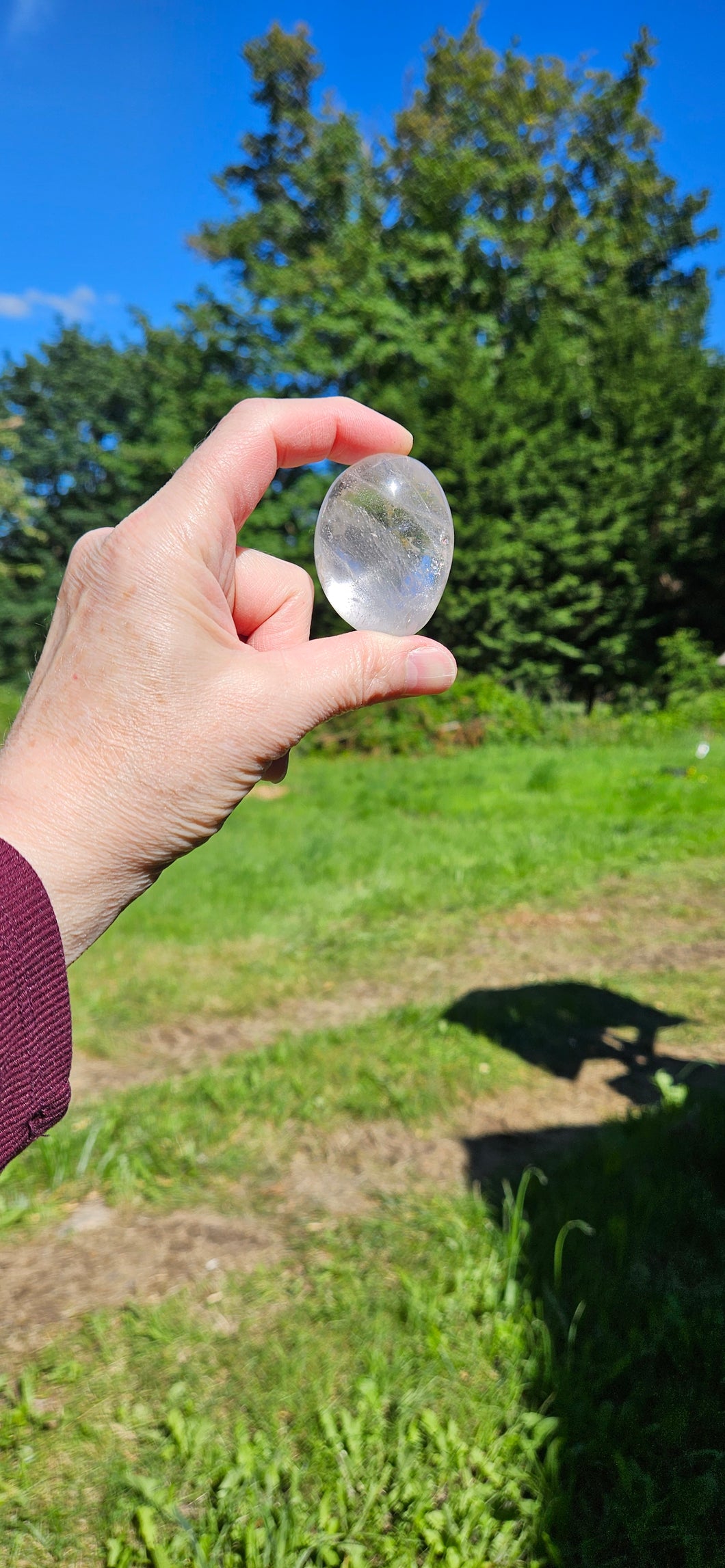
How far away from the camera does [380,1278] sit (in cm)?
277

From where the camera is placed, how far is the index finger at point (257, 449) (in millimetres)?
1479

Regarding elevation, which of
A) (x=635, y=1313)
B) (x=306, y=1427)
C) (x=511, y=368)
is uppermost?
(x=511, y=368)

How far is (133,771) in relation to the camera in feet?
4.67

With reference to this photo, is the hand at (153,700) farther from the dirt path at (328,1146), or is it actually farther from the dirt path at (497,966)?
the dirt path at (497,966)

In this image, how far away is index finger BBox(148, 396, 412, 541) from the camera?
1.48 m

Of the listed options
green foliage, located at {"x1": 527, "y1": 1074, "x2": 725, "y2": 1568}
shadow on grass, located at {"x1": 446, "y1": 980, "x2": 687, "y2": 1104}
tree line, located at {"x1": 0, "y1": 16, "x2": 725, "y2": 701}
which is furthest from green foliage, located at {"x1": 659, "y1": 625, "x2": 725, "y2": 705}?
green foliage, located at {"x1": 527, "y1": 1074, "x2": 725, "y2": 1568}

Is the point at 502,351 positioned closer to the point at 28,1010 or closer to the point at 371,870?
the point at 371,870

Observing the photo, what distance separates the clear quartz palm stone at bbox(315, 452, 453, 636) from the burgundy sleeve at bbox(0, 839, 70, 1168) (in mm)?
756

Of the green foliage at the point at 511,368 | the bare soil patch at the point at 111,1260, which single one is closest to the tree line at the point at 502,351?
the green foliage at the point at 511,368

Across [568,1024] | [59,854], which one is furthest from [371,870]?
[59,854]

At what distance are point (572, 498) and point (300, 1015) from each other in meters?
12.0

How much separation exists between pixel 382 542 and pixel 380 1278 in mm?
2153

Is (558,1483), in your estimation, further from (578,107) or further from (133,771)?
(578,107)

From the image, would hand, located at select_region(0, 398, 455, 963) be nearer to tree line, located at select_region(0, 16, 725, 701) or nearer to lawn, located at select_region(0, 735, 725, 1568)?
lawn, located at select_region(0, 735, 725, 1568)
